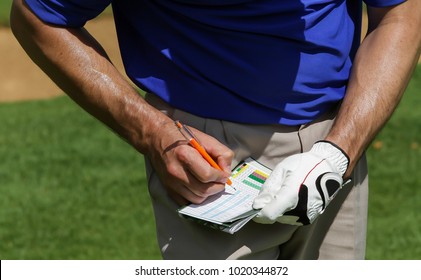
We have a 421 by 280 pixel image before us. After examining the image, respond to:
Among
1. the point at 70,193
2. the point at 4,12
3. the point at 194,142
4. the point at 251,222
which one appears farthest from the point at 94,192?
the point at 4,12

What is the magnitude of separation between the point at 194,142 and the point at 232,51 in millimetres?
304

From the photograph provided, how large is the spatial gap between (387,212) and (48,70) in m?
3.95

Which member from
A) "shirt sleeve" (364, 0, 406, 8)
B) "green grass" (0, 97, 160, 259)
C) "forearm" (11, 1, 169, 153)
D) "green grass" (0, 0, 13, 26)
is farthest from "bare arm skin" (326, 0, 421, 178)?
"green grass" (0, 0, 13, 26)

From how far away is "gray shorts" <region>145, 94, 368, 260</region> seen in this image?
2.80 metres

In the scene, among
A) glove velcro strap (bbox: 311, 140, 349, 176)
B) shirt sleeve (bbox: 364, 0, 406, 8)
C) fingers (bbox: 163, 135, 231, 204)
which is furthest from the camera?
shirt sleeve (bbox: 364, 0, 406, 8)

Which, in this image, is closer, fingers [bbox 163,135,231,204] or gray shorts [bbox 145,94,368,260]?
fingers [bbox 163,135,231,204]

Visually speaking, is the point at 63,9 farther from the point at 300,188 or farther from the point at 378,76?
the point at 378,76

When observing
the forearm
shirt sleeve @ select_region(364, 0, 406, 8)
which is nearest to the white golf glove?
the forearm

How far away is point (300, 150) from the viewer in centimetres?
290

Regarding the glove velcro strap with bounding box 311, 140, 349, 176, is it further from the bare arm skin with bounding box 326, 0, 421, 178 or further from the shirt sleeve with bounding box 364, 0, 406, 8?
the shirt sleeve with bounding box 364, 0, 406, 8

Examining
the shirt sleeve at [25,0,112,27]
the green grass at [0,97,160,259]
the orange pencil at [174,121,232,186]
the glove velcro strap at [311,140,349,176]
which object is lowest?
the green grass at [0,97,160,259]

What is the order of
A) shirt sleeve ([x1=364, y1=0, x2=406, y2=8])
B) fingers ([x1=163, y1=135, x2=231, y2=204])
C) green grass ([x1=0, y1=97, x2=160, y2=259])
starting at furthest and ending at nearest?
green grass ([x1=0, y1=97, x2=160, y2=259]) → shirt sleeve ([x1=364, y1=0, x2=406, y2=8]) → fingers ([x1=163, y1=135, x2=231, y2=204])

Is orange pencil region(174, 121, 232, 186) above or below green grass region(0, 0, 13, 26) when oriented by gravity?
above
